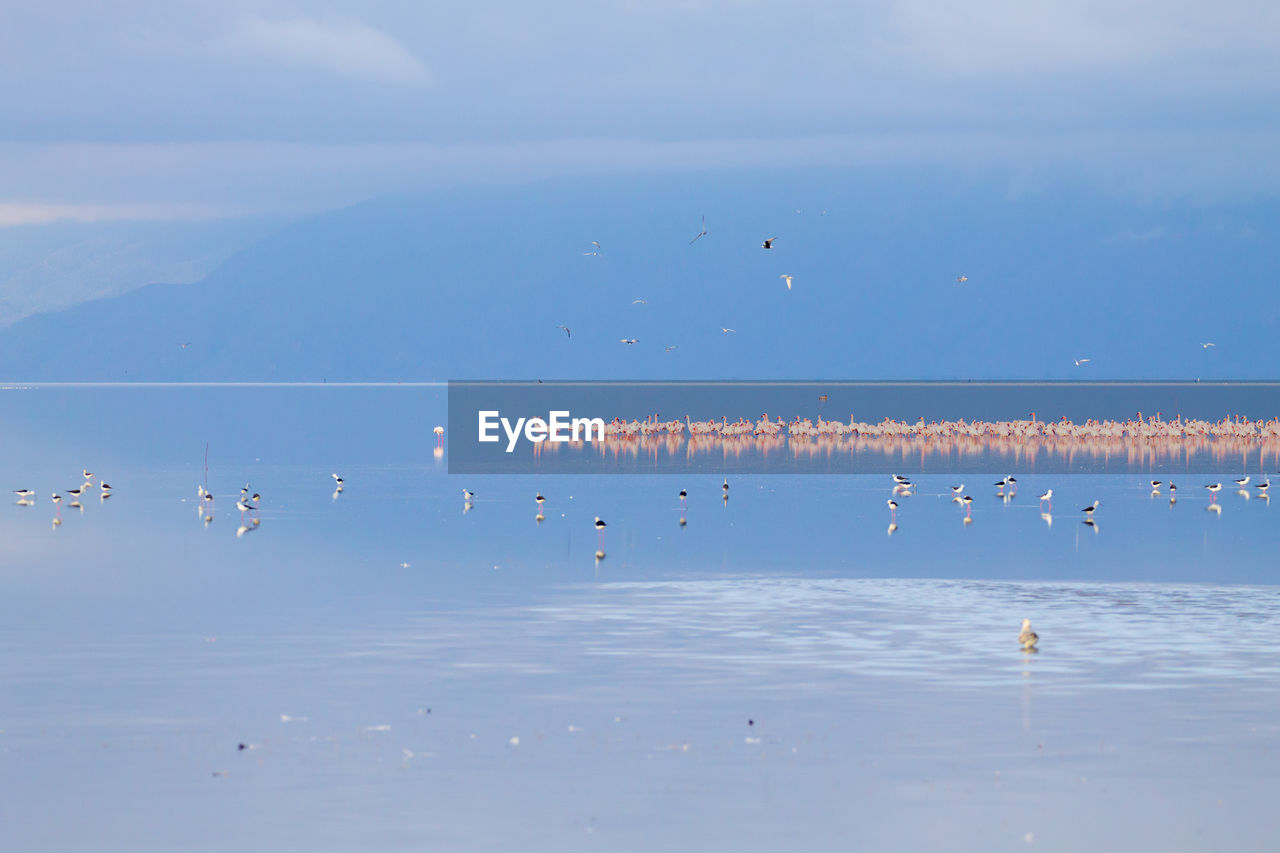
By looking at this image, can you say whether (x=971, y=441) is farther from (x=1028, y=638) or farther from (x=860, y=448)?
(x=1028, y=638)

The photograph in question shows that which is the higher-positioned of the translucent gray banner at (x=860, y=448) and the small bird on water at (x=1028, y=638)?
the translucent gray banner at (x=860, y=448)

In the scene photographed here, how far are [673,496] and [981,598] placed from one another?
26289 millimetres

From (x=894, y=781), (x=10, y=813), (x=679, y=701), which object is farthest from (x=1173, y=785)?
(x=10, y=813)

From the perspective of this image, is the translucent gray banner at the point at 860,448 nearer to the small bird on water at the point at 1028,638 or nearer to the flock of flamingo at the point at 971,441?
the flock of flamingo at the point at 971,441

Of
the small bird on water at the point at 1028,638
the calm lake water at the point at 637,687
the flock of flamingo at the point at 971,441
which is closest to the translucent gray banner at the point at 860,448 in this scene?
the flock of flamingo at the point at 971,441

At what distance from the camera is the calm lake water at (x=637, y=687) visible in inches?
643

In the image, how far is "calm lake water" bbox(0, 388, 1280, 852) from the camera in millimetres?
16328

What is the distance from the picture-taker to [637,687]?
2217cm

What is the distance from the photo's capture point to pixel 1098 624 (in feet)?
90.7

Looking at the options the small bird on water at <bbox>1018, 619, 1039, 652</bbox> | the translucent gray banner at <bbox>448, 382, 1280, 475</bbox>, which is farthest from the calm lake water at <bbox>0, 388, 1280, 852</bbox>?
the translucent gray banner at <bbox>448, 382, 1280, 475</bbox>

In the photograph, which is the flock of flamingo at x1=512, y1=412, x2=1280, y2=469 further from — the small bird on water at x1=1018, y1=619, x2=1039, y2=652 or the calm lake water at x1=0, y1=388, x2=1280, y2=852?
the small bird on water at x1=1018, y1=619, x2=1039, y2=652

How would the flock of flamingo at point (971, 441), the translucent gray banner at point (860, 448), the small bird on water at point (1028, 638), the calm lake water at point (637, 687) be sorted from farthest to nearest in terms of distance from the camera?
the flock of flamingo at point (971, 441)
the translucent gray banner at point (860, 448)
the small bird on water at point (1028, 638)
the calm lake water at point (637, 687)

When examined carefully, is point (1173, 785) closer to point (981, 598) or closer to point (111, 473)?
point (981, 598)

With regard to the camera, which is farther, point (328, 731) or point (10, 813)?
point (328, 731)
